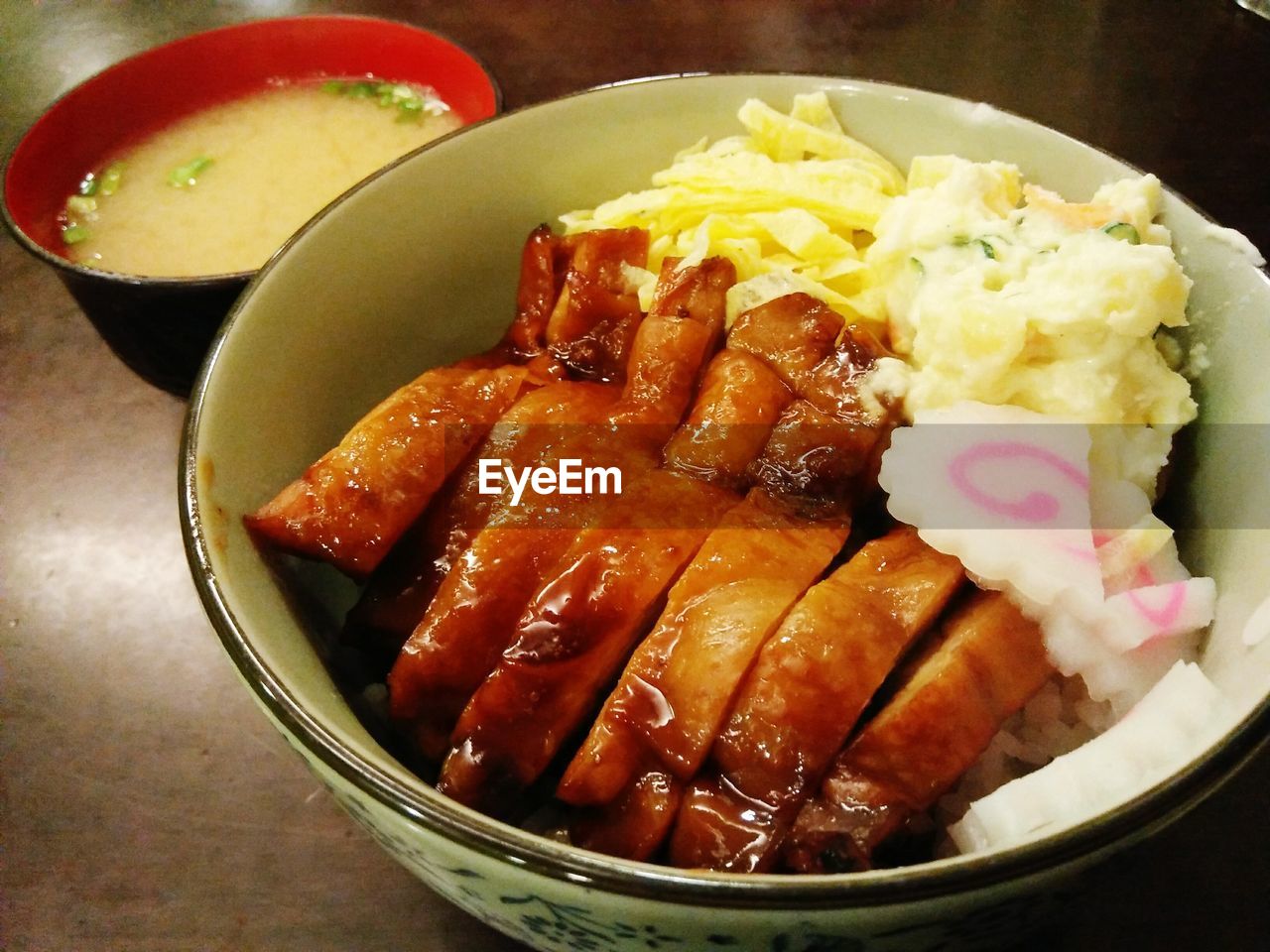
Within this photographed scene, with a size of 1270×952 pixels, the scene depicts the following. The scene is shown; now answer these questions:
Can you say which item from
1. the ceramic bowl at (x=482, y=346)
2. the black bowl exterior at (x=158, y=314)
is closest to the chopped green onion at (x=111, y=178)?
the black bowl exterior at (x=158, y=314)

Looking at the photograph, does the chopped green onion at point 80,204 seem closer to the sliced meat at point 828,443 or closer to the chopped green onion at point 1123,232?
the sliced meat at point 828,443

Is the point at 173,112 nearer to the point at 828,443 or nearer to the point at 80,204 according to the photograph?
the point at 80,204

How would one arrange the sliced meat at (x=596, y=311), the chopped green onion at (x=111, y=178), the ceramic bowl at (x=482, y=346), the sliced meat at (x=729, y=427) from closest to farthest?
the ceramic bowl at (x=482, y=346)
the sliced meat at (x=729, y=427)
the sliced meat at (x=596, y=311)
the chopped green onion at (x=111, y=178)

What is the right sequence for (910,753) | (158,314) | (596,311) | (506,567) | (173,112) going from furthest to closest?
1. (173,112)
2. (158,314)
3. (596,311)
4. (506,567)
5. (910,753)

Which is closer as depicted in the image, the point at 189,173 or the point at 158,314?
the point at 158,314

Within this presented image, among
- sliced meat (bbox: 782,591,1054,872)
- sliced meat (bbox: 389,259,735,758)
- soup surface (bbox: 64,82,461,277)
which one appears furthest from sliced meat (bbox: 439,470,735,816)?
soup surface (bbox: 64,82,461,277)

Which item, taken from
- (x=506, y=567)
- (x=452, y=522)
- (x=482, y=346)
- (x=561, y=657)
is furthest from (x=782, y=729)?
(x=482, y=346)
